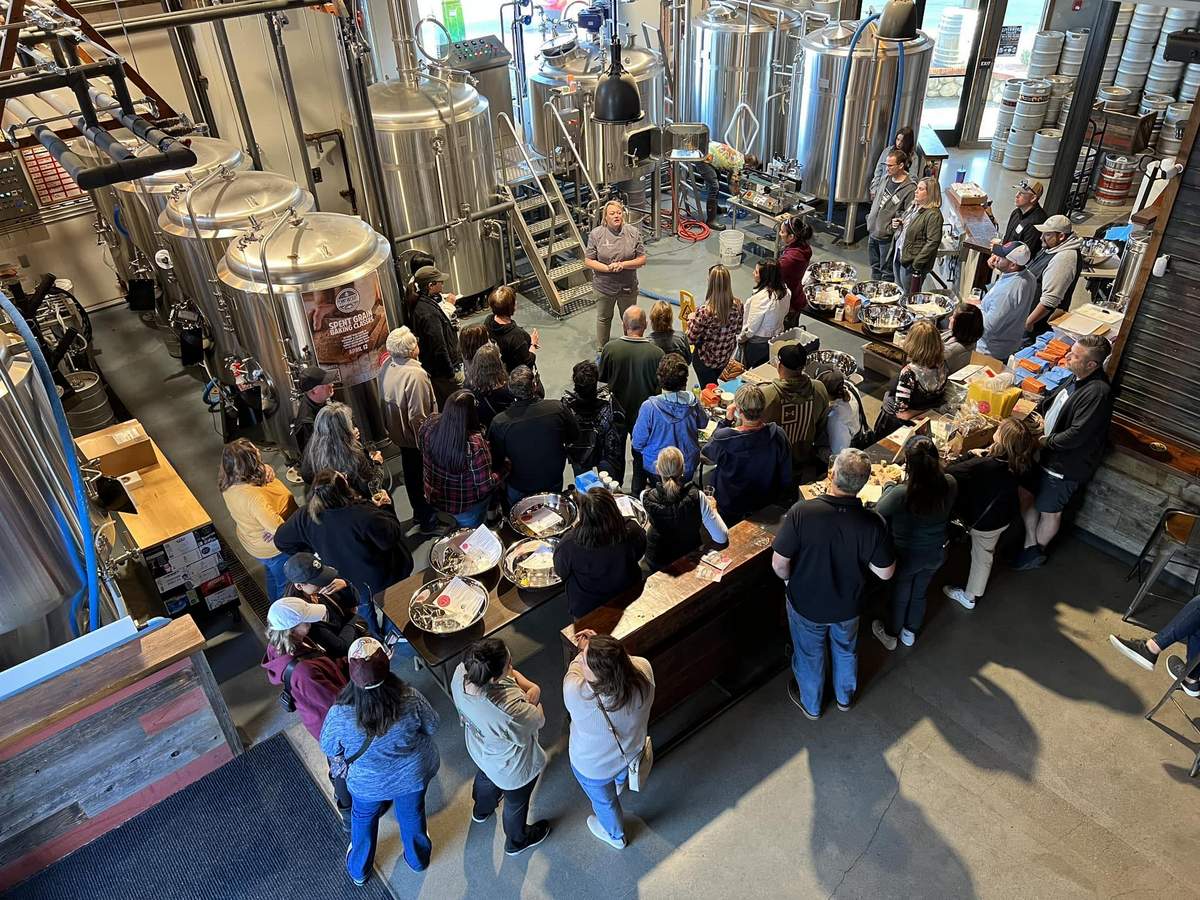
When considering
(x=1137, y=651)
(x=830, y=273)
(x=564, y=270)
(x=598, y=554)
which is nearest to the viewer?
(x=598, y=554)

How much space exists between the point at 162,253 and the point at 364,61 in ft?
7.77

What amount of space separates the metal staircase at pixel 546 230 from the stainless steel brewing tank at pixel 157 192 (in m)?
2.69

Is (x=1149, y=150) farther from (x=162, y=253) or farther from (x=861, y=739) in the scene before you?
(x=162, y=253)

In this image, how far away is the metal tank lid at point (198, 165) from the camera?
7.30 m

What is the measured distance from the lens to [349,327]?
6242mm

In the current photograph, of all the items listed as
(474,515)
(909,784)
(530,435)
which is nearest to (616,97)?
(530,435)

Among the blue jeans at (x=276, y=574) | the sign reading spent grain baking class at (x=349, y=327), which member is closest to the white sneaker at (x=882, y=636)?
the blue jeans at (x=276, y=574)

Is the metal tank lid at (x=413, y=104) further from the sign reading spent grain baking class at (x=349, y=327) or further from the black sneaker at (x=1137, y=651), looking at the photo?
the black sneaker at (x=1137, y=651)

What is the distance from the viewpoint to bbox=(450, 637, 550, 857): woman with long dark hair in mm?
3448

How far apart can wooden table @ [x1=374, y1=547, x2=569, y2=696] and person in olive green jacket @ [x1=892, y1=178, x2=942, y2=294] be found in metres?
5.14

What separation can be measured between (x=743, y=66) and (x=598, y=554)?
27.6 feet

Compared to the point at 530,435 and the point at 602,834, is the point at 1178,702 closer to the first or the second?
the point at 602,834

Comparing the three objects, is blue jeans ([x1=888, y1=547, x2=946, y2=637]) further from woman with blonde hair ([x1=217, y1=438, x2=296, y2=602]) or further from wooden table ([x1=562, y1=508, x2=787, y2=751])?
woman with blonde hair ([x1=217, y1=438, x2=296, y2=602])

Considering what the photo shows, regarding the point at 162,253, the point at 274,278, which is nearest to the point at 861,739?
the point at 274,278
